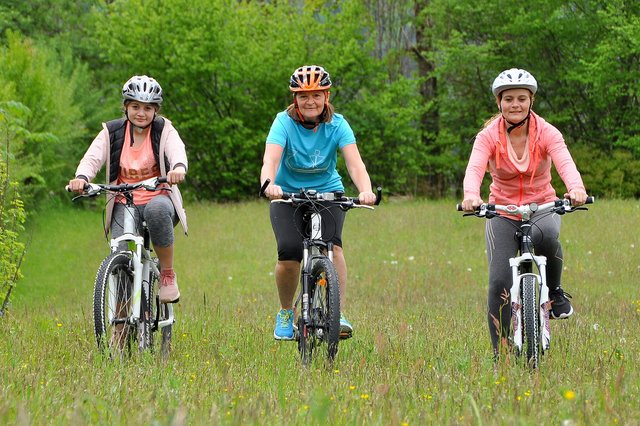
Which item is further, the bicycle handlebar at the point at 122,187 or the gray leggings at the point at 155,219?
the gray leggings at the point at 155,219

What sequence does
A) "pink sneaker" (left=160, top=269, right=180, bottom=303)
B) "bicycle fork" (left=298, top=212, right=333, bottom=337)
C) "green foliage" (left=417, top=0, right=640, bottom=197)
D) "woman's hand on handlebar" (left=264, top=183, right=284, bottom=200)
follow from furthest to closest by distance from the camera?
"green foliage" (left=417, top=0, right=640, bottom=197) < "pink sneaker" (left=160, top=269, right=180, bottom=303) < "bicycle fork" (left=298, top=212, right=333, bottom=337) < "woman's hand on handlebar" (left=264, top=183, right=284, bottom=200)

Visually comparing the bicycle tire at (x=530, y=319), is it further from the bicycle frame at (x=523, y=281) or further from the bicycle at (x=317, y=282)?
the bicycle at (x=317, y=282)

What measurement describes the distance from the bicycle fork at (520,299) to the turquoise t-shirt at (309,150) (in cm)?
144

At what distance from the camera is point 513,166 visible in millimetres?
6594

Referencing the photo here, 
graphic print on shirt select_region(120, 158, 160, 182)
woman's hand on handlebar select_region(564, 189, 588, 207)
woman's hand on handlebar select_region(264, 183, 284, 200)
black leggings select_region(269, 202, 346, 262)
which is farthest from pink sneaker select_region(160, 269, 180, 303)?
woman's hand on handlebar select_region(564, 189, 588, 207)

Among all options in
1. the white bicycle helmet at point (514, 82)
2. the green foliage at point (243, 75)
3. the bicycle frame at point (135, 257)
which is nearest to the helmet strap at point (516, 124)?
the white bicycle helmet at point (514, 82)

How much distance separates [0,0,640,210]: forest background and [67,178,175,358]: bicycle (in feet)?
77.5

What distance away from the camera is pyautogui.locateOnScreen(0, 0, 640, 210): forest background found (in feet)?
107

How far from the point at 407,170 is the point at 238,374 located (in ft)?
100

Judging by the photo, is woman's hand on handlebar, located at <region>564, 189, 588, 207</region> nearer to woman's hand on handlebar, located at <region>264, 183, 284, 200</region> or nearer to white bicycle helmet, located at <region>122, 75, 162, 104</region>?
woman's hand on handlebar, located at <region>264, 183, 284, 200</region>

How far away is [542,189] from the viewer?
262 inches

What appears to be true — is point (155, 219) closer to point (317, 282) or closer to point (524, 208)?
point (317, 282)

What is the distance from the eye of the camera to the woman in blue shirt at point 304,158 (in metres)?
7.09

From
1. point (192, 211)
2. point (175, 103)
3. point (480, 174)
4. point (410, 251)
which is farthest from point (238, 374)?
point (175, 103)
